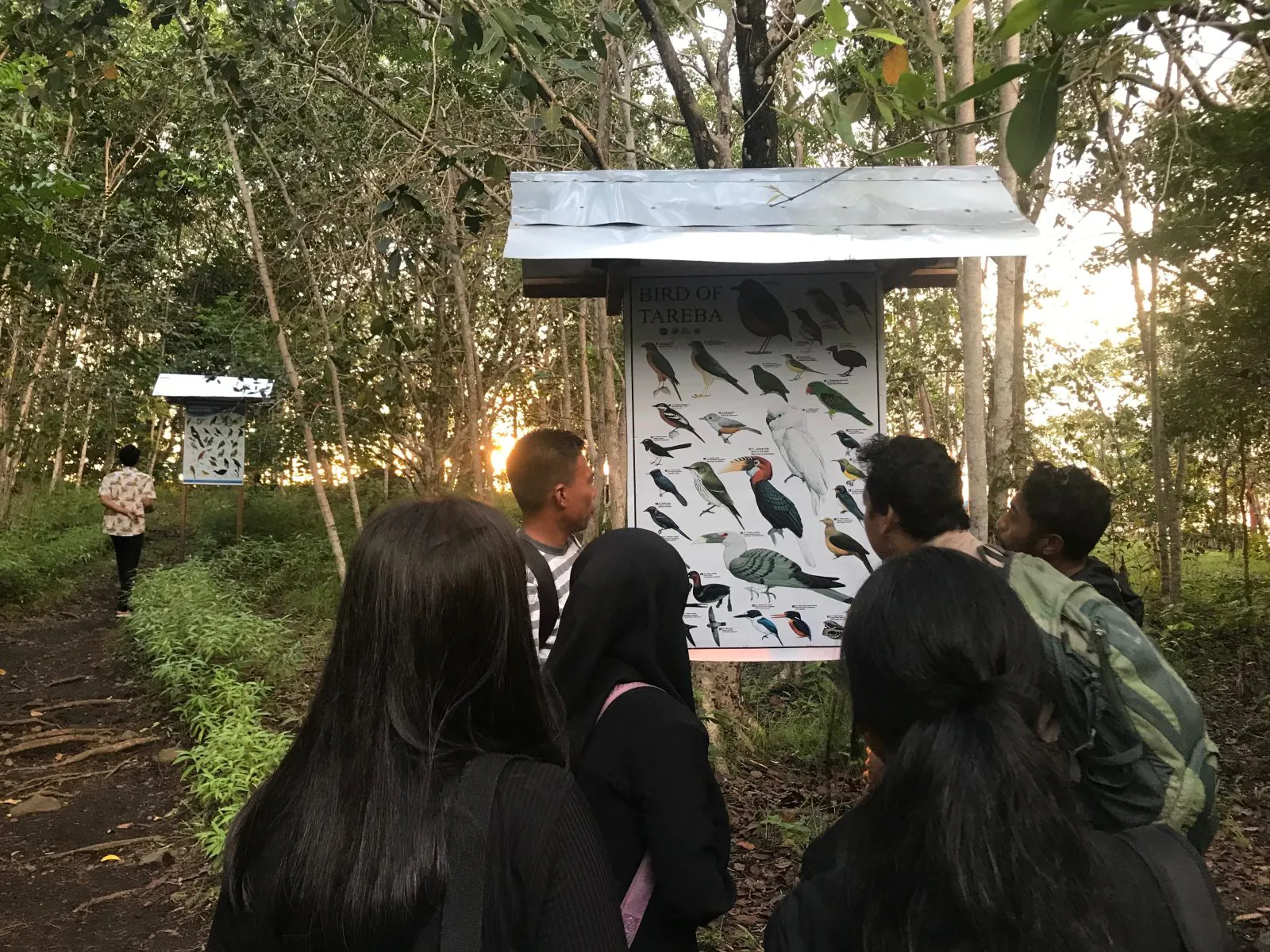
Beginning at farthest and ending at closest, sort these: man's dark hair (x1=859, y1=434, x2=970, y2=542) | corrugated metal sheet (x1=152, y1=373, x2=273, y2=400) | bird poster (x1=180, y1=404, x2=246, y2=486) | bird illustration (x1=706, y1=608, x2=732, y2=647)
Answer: bird poster (x1=180, y1=404, x2=246, y2=486)
corrugated metal sheet (x1=152, y1=373, x2=273, y2=400)
bird illustration (x1=706, y1=608, x2=732, y2=647)
man's dark hair (x1=859, y1=434, x2=970, y2=542)

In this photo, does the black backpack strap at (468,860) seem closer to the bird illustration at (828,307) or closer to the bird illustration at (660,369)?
the bird illustration at (660,369)

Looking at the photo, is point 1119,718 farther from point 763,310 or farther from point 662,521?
point 763,310

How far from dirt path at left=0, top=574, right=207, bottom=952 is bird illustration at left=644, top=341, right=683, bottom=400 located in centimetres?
319

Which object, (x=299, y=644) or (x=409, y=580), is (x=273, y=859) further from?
(x=299, y=644)

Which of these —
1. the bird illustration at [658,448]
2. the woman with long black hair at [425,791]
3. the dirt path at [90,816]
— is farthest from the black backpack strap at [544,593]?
the dirt path at [90,816]

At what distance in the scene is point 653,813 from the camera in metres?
1.80

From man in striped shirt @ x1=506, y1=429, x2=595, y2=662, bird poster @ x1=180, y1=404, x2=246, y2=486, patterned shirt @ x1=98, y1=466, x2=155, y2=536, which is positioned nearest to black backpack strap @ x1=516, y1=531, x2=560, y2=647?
man in striped shirt @ x1=506, y1=429, x2=595, y2=662

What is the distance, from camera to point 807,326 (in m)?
3.10

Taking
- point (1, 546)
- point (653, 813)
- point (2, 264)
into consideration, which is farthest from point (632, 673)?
point (1, 546)

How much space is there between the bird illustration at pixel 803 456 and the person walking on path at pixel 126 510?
895cm

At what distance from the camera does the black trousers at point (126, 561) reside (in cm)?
1039

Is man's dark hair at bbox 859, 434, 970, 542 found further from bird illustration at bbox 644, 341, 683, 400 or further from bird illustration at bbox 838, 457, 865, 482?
bird illustration at bbox 644, 341, 683, 400

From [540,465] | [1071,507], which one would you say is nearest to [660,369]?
[540,465]

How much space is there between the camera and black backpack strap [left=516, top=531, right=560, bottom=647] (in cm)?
262
